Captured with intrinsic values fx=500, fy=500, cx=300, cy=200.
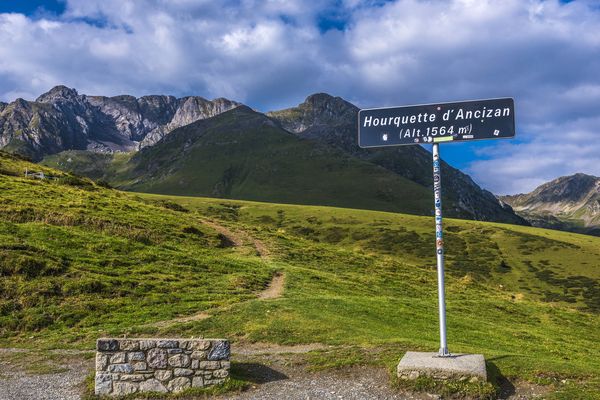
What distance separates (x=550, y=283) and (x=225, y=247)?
88472 millimetres

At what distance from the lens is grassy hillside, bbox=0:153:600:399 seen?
20.8 m

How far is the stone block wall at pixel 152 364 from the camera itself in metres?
13.7

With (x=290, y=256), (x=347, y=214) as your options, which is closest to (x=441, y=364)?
(x=290, y=256)

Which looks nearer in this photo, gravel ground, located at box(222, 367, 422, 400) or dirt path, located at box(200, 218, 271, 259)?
gravel ground, located at box(222, 367, 422, 400)

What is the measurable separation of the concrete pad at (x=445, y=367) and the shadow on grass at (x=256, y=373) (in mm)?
3830

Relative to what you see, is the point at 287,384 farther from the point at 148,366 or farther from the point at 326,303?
the point at 326,303

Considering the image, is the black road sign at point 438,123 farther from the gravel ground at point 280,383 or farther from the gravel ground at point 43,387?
the gravel ground at point 43,387

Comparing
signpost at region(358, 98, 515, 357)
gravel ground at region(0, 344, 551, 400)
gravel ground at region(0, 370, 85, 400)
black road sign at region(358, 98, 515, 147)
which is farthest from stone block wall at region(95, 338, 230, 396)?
black road sign at region(358, 98, 515, 147)

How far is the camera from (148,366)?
1380 centimetres

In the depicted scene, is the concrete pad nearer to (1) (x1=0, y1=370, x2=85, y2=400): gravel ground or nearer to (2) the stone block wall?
(2) the stone block wall

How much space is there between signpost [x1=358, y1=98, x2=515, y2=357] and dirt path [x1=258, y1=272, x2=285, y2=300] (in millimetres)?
16705

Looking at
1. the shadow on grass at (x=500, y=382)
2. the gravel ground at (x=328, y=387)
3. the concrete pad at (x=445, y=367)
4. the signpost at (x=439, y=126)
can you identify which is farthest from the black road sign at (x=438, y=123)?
the gravel ground at (x=328, y=387)

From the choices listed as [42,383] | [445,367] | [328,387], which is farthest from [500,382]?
[42,383]

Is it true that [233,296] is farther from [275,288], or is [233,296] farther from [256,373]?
[256,373]
